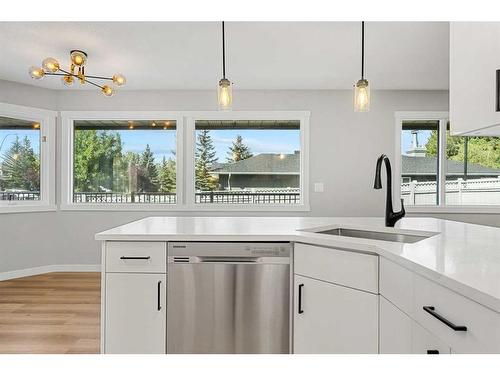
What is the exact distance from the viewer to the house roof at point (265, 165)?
186 inches

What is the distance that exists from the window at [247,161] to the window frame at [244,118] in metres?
0.08

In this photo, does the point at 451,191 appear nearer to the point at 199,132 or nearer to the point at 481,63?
the point at 199,132

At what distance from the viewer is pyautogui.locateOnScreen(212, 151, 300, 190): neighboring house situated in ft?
15.5

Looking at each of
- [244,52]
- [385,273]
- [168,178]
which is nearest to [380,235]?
[385,273]

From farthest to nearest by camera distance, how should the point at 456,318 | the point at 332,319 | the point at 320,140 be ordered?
the point at 320,140 → the point at 332,319 → the point at 456,318

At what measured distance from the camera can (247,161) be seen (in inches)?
187

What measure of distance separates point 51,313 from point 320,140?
11.2 feet

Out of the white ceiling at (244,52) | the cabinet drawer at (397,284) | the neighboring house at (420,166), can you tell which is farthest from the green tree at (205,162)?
the cabinet drawer at (397,284)

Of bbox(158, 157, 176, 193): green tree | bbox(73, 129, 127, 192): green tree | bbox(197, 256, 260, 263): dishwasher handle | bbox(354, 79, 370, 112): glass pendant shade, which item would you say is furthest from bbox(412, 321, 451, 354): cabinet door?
bbox(73, 129, 127, 192): green tree

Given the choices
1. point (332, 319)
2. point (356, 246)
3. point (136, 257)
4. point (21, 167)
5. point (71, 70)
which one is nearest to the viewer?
point (356, 246)

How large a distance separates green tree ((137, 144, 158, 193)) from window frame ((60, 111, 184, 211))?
257 mm

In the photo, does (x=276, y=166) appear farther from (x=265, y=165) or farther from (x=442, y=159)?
(x=442, y=159)

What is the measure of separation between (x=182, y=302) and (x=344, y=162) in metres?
3.26
